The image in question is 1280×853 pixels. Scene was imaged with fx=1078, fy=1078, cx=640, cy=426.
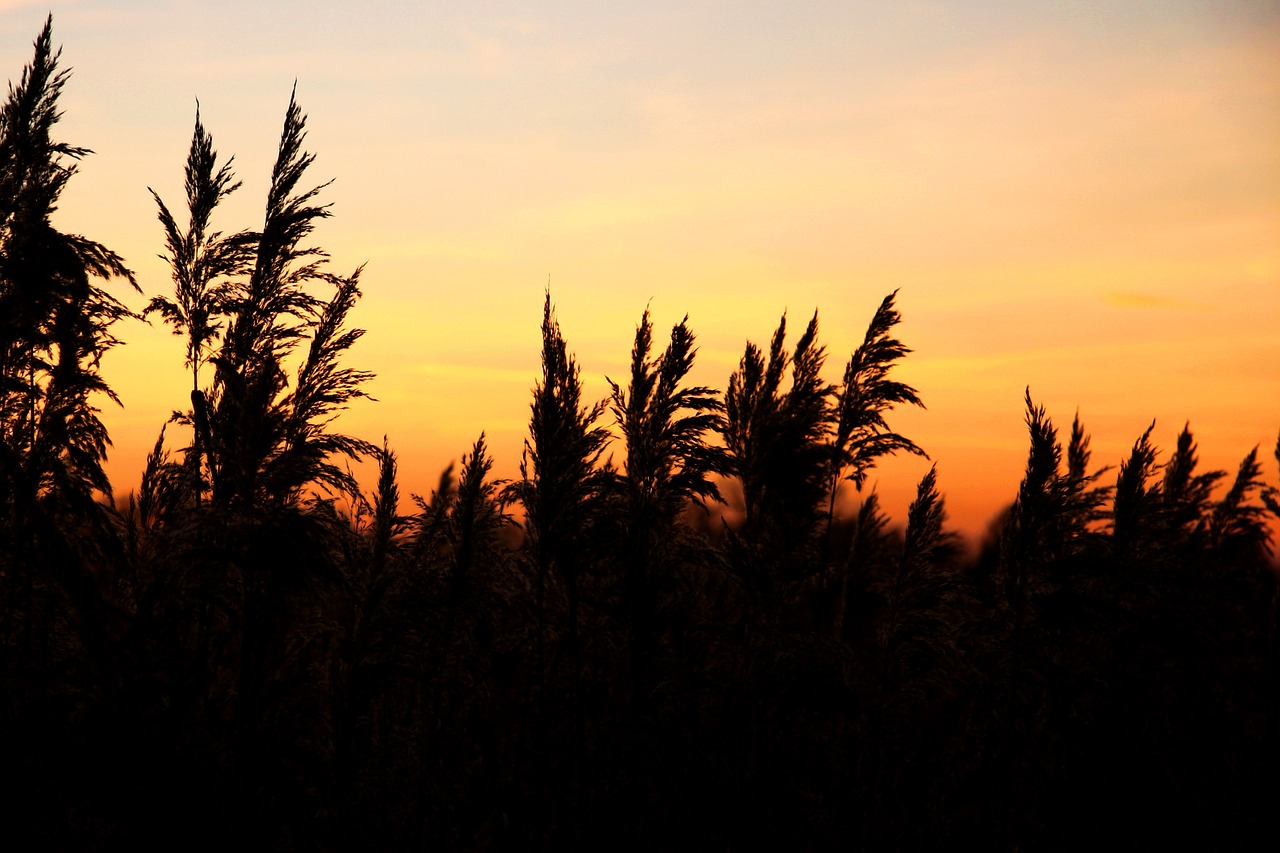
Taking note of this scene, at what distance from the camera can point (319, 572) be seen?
10180 millimetres

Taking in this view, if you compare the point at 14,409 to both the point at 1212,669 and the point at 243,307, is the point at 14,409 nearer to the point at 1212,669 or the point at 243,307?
the point at 243,307

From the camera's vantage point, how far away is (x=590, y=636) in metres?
13.1

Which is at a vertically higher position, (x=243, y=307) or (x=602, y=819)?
(x=243, y=307)

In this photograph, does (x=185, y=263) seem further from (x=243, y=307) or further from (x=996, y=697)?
(x=996, y=697)

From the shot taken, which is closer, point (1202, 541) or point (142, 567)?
point (142, 567)

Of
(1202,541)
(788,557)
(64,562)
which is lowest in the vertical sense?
(64,562)

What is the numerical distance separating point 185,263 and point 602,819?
763cm

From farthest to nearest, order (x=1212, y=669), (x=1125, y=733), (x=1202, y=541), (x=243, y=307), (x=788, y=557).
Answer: (x=1202, y=541) < (x=1212, y=669) < (x=1125, y=733) < (x=788, y=557) < (x=243, y=307)

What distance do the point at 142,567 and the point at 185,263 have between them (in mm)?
3249

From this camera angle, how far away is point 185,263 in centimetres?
1135

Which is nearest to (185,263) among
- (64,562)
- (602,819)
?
(602,819)

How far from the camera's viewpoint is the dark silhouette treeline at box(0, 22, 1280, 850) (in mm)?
10406

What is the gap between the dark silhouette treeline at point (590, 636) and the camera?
10.4 metres

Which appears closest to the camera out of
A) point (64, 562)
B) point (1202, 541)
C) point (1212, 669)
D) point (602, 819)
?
point (64, 562)
